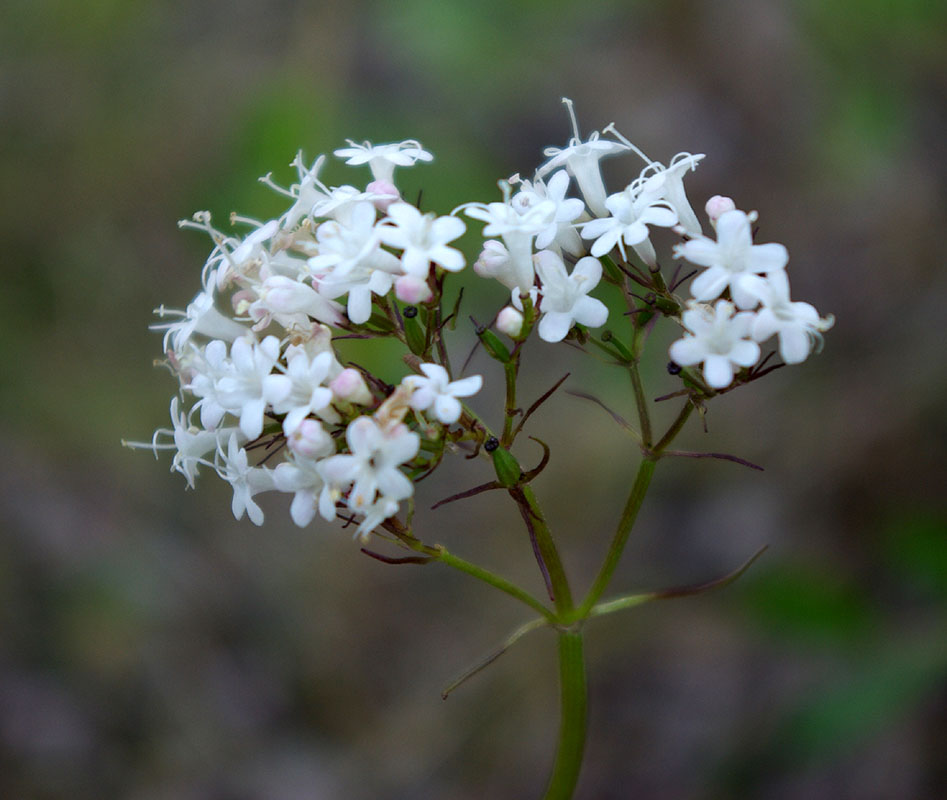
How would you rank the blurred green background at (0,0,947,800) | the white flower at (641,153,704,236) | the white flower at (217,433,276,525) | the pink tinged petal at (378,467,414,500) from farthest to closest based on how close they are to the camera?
the blurred green background at (0,0,947,800) < the white flower at (641,153,704,236) < the white flower at (217,433,276,525) < the pink tinged petal at (378,467,414,500)

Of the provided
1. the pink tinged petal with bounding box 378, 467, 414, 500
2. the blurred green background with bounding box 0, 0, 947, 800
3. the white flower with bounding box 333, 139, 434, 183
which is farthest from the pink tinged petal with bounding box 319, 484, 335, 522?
the blurred green background with bounding box 0, 0, 947, 800

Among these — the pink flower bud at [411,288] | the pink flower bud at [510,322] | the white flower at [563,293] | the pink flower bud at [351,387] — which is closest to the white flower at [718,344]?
the white flower at [563,293]

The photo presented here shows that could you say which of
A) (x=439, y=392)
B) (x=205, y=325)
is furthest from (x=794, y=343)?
(x=205, y=325)

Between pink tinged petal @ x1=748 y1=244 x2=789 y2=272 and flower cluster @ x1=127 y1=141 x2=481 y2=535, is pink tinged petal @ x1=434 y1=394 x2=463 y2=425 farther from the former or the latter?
pink tinged petal @ x1=748 y1=244 x2=789 y2=272

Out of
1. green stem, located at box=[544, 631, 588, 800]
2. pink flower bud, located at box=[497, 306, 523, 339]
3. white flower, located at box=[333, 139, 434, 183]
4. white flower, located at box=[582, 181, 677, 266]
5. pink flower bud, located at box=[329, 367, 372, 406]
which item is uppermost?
white flower, located at box=[582, 181, 677, 266]

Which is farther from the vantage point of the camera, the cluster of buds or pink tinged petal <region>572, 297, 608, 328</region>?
pink tinged petal <region>572, 297, 608, 328</region>

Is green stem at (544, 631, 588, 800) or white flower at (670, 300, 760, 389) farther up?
white flower at (670, 300, 760, 389)

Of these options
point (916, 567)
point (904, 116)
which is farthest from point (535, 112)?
point (916, 567)
